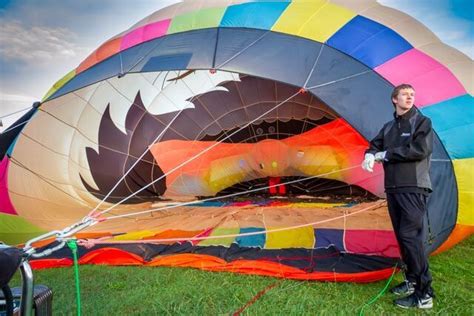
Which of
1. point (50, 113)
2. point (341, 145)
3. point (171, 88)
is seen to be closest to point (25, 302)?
point (50, 113)

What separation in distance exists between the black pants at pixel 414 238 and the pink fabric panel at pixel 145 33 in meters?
2.09

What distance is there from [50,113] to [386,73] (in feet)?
8.52

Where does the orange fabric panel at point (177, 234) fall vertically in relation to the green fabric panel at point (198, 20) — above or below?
below

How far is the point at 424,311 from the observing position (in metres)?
2.01

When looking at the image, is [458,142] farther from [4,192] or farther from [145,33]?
[4,192]

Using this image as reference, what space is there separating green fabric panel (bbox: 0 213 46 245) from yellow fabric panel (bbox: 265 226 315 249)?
1.94m

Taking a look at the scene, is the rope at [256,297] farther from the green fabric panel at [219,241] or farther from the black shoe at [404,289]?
the green fabric panel at [219,241]

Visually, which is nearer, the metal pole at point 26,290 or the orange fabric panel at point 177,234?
the metal pole at point 26,290

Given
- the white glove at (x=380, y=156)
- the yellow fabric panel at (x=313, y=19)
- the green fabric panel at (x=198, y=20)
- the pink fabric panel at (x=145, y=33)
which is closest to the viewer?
the white glove at (x=380, y=156)

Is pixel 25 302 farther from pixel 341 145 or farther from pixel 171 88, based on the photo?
pixel 341 145

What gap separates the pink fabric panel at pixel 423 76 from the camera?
267 cm

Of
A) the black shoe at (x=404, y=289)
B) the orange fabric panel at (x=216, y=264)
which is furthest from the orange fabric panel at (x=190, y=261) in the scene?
the black shoe at (x=404, y=289)

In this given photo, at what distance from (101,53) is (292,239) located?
2.06 metres

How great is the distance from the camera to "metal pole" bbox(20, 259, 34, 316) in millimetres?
1102
